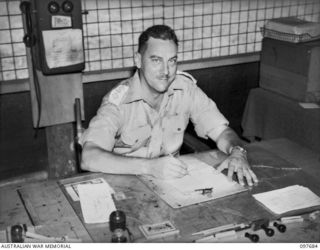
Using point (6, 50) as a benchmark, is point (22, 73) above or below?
below

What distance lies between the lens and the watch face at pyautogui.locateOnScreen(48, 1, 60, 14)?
8.79 feet

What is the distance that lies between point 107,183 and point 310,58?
1946mm

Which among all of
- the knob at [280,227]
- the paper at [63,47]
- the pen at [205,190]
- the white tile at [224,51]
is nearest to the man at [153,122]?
the pen at [205,190]

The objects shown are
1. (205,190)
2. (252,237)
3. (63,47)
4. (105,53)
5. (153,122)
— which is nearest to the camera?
(252,237)

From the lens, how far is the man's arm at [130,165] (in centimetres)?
190

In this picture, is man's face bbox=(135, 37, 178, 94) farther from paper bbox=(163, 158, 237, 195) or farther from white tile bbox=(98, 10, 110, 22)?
white tile bbox=(98, 10, 110, 22)

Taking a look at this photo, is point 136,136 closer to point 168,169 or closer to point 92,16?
point 168,169

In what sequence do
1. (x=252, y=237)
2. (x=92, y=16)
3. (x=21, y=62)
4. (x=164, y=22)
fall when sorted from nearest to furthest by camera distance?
(x=252, y=237) < (x=21, y=62) < (x=92, y=16) < (x=164, y=22)

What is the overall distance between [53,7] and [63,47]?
9.7 inches

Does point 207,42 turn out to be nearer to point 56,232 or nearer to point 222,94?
point 222,94

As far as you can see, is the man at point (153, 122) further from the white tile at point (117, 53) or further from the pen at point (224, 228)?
the white tile at point (117, 53)

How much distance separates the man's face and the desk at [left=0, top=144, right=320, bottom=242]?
20.9 inches

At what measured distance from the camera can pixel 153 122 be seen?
94.6 inches

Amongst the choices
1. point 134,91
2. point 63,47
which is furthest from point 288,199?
point 63,47
